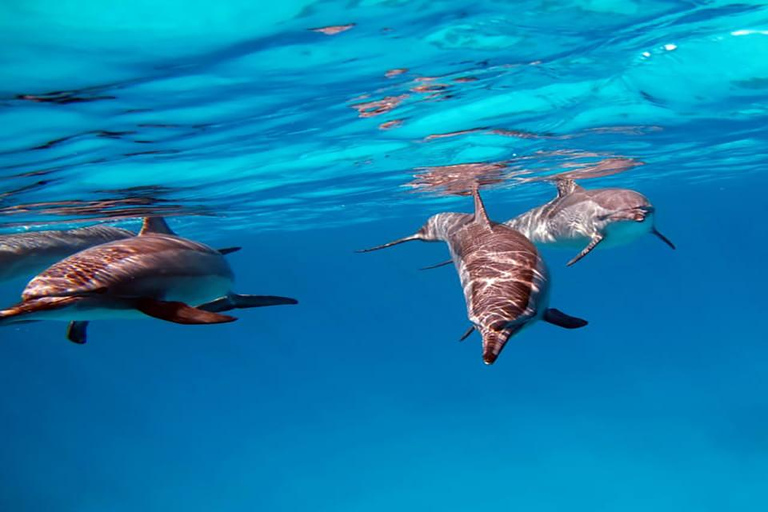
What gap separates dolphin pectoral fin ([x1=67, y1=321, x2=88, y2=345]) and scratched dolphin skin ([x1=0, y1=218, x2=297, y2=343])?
0.01 meters

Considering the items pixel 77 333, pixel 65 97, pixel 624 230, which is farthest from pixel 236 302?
pixel 624 230

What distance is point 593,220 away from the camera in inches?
421

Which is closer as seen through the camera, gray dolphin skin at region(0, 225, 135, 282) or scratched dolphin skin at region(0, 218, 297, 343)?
scratched dolphin skin at region(0, 218, 297, 343)

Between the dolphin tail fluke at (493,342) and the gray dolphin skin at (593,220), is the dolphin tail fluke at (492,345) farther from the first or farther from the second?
the gray dolphin skin at (593,220)

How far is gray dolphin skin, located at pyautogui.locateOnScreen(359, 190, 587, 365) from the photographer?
4680mm

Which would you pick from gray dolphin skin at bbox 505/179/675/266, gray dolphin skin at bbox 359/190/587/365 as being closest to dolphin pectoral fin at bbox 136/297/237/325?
gray dolphin skin at bbox 359/190/587/365

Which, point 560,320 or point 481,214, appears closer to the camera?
point 560,320

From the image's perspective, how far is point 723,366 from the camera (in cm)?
5412

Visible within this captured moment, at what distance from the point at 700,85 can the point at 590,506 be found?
2779 cm

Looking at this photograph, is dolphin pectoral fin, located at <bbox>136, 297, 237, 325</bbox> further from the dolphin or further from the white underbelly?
the dolphin

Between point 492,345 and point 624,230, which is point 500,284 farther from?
point 624,230

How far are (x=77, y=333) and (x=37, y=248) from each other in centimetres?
456

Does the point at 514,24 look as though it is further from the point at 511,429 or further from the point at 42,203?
the point at 511,429

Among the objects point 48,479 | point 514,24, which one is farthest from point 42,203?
point 48,479
